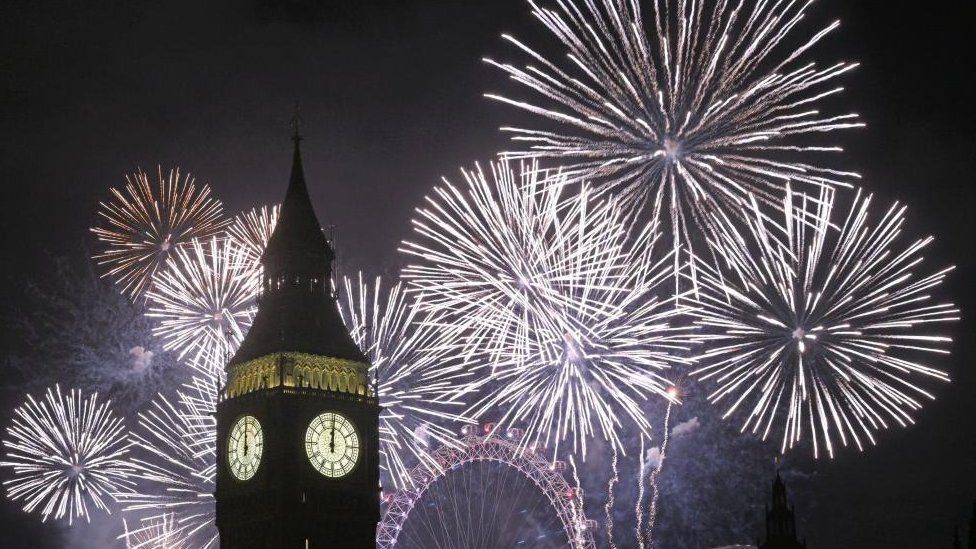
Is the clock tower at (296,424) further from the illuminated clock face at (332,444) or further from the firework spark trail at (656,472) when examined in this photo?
the firework spark trail at (656,472)

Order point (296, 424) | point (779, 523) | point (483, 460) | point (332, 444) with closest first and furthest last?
point (296, 424)
point (332, 444)
point (779, 523)
point (483, 460)

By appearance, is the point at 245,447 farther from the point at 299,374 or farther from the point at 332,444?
the point at 299,374

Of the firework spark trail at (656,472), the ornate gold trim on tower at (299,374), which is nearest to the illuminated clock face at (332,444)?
the ornate gold trim on tower at (299,374)

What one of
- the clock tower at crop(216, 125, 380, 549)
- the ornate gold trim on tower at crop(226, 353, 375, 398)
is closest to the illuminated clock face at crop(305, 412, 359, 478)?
the clock tower at crop(216, 125, 380, 549)

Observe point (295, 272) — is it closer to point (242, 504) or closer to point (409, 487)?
point (242, 504)

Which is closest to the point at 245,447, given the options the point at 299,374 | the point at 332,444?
the point at 332,444

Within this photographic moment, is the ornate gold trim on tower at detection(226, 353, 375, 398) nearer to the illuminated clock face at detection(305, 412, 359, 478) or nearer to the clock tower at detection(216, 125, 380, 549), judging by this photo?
the clock tower at detection(216, 125, 380, 549)
